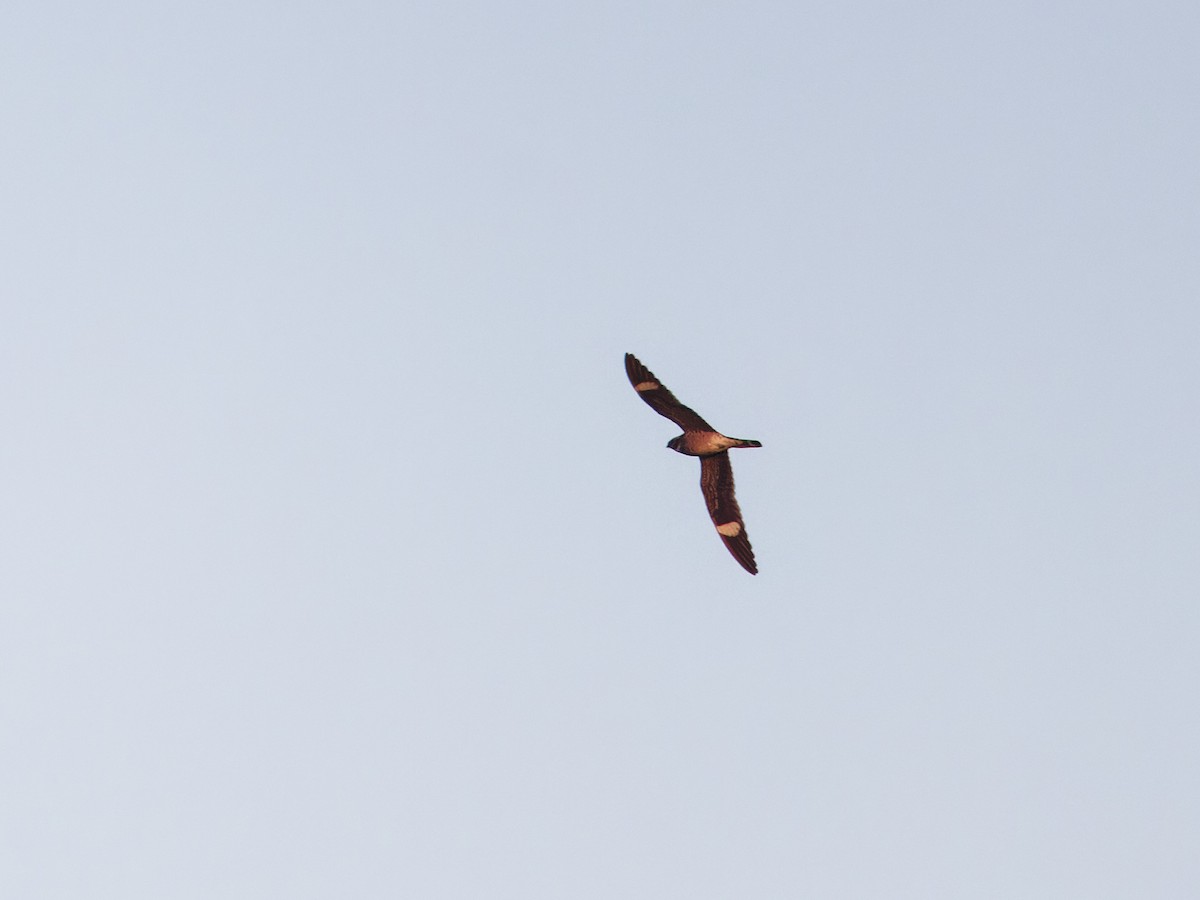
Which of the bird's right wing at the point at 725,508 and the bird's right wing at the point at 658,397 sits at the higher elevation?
the bird's right wing at the point at 658,397

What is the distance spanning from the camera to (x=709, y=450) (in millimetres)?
39062

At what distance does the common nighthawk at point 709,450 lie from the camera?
127 ft

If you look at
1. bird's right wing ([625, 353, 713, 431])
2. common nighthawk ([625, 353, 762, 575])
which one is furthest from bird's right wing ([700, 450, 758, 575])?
bird's right wing ([625, 353, 713, 431])

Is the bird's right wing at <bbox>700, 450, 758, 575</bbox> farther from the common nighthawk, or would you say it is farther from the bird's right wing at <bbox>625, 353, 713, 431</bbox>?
the bird's right wing at <bbox>625, 353, 713, 431</bbox>

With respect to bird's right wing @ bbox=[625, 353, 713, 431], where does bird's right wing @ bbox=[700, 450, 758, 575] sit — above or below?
below

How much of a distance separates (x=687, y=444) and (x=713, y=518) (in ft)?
6.87

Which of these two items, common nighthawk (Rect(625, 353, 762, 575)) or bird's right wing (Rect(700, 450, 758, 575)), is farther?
bird's right wing (Rect(700, 450, 758, 575))

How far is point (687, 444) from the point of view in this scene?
39.1 meters

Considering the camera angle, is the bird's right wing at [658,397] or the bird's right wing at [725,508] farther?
the bird's right wing at [725,508]

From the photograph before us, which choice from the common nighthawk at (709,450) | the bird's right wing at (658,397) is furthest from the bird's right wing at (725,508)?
the bird's right wing at (658,397)

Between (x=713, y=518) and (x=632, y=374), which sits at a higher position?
(x=632, y=374)

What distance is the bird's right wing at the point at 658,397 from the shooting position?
38531 millimetres

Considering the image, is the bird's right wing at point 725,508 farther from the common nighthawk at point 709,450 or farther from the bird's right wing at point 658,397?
the bird's right wing at point 658,397

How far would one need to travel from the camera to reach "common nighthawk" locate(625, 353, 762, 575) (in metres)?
38.7
